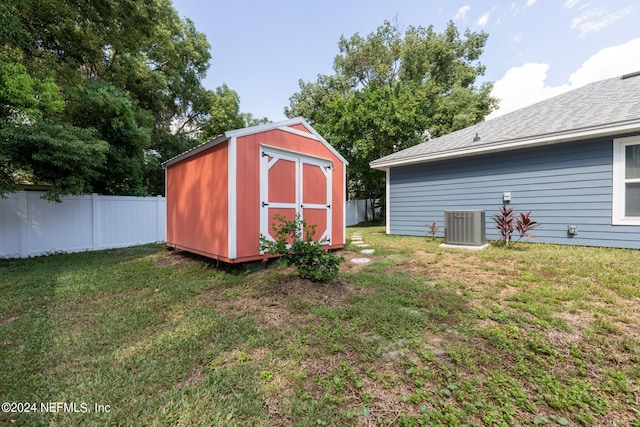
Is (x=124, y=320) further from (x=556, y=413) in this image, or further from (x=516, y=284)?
(x=516, y=284)

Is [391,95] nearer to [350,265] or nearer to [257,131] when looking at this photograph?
[257,131]

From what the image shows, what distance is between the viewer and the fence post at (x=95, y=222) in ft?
21.7

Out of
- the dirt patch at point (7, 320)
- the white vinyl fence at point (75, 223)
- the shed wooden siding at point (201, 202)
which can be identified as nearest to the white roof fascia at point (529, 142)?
the shed wooden siding at point (201, 202)

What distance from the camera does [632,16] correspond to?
18.7 feet

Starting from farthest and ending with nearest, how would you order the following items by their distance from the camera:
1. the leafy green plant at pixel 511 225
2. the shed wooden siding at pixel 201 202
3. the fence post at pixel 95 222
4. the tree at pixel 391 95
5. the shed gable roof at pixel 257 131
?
the tree at pixel 391 95, the fence post at pixel 95 222, the leafy green plant at pixel 511 225, the shed wooden siding at pixel 201 202, the shed gable roof at pixel 257 131

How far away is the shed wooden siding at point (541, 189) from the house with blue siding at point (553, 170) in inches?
0.6

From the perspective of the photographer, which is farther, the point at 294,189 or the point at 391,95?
the point at 391,95

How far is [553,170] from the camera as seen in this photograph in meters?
5.53

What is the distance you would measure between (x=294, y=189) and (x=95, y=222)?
19.5 ft

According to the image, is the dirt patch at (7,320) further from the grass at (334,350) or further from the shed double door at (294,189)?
the shed double door at (294,189)

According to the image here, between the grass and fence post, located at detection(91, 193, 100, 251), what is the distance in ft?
11.5

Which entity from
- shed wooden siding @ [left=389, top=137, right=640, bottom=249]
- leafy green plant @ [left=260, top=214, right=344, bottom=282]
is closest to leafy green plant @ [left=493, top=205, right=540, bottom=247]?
shed wooden siding @ [left=389, top=137, right=640, bottom=249]

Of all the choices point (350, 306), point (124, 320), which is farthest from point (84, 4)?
point (350, 306)

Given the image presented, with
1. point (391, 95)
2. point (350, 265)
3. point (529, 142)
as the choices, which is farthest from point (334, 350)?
point (391, 95)
